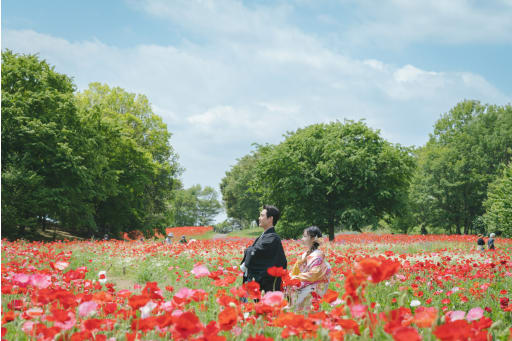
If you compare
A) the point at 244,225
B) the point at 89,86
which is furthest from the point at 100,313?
the point at 244,225

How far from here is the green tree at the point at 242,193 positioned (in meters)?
61.2

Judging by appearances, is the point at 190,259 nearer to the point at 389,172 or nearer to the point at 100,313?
the point at 100,313

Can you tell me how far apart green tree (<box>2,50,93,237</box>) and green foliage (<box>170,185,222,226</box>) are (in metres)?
75.7

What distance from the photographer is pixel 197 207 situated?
110 m

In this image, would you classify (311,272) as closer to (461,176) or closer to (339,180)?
(339,180)

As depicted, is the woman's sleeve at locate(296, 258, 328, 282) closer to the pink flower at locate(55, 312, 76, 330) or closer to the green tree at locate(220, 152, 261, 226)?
the pink flower at locate(55, 312, 76, 330)

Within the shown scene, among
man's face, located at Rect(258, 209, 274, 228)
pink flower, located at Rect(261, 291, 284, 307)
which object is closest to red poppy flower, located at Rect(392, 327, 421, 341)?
pink flower, located at Rect(261, 291, 284, 307)

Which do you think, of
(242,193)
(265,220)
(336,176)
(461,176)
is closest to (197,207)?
(242,193)

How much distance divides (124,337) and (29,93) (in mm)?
25952

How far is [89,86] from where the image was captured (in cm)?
3856

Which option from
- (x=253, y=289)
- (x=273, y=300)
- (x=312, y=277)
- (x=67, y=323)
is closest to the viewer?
(x=67, y=323)

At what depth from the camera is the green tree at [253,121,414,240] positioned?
2859 centimetres

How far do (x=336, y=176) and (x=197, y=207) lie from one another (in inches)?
3366

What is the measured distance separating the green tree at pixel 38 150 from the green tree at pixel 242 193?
3406cm
